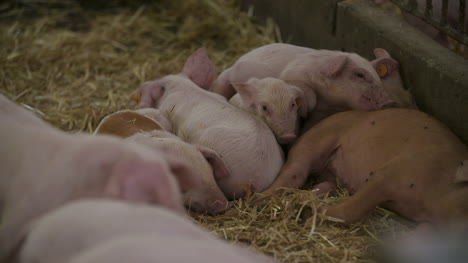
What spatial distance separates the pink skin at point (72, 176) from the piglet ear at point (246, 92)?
184cm

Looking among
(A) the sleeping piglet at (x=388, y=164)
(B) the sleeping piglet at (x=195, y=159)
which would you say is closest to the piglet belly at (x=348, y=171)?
(A) the sleeping piglet at (x=388, y=164)

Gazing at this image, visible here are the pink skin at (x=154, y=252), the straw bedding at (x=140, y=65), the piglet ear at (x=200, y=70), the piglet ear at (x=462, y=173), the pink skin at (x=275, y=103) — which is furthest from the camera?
the piglet ear at (x=200, y=70)

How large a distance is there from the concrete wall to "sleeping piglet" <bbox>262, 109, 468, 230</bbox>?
172 millimetres

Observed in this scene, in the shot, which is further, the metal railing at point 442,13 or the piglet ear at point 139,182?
the metal railing at point 442,13

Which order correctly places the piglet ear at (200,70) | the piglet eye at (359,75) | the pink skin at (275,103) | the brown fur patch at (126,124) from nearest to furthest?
the brown fur patch at (126,124) → the pink skin at (275,103) → the piglet eye at (359,75) → the piglet ear at (200,70)

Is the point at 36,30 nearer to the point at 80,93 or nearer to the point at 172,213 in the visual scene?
the point at 80,93

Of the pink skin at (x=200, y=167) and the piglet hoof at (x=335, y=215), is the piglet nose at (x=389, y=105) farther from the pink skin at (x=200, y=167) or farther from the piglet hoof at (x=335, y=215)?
the pink skin at (x=200, y=167)

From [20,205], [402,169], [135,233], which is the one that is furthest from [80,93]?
[135,233]

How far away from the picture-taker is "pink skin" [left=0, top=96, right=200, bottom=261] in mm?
1917

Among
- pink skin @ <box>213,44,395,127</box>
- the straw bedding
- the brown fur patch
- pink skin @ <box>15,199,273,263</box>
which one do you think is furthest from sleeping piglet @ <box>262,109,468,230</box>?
pink skin @ <box>15,199,273,263</box>

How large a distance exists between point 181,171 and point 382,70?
2.09m

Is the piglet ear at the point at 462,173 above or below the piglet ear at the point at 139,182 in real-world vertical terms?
below

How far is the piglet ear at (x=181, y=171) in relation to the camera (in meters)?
2.20

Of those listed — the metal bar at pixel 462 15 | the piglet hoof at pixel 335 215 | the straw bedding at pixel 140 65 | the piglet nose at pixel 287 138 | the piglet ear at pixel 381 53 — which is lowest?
the straw bedding at pixel 140 65
